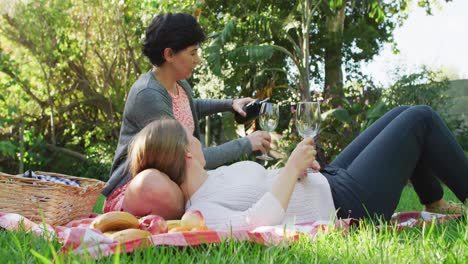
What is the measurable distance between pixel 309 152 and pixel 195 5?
914cm

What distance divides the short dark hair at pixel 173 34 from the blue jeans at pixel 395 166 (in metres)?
1.23

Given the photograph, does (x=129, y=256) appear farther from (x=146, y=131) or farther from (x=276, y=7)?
(x=276, y=7)

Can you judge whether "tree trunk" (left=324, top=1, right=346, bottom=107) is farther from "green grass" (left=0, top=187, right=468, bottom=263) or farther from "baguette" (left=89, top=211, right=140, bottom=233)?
"green grass" (left=0, top=187, right=468, bottom=263)

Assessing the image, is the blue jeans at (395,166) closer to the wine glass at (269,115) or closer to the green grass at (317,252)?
the wine glass at (269,115)

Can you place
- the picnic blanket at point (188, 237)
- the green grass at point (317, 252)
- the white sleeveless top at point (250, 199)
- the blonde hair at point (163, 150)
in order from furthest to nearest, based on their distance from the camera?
the blonde hair at point (163, 150)
the white sleeveless top at point (250, 199)
the picnic blanket at point (188, 237)
the green grass at point (317, 252)

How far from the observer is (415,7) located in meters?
14.9

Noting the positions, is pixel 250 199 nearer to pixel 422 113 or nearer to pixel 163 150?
pixel 163 150

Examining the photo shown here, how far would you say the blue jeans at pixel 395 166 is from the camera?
2.75 meters

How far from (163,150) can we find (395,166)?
1.18 meters

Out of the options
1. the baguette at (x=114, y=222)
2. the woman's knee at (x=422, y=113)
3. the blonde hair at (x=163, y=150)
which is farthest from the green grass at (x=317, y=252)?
the woman's knee at (x=422, y=113)

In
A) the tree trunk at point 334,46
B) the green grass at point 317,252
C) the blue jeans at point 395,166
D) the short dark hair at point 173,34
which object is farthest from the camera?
the tree trunk at point 334,46

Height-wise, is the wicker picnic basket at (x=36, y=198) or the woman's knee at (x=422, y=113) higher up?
the woman's knee at (x=422, y=113)

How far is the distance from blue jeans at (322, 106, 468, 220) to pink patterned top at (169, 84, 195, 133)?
1169mm

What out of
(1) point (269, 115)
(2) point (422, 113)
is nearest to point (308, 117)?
(1) point (269, 115)
